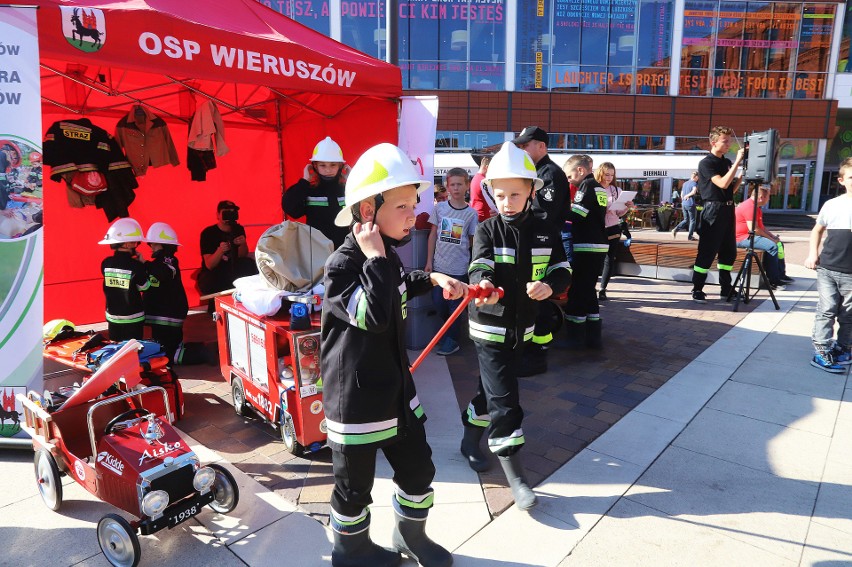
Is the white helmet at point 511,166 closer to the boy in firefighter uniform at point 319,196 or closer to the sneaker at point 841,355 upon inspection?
the boy in firefighter uniform at point 319,196

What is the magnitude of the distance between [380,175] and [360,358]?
0.77m

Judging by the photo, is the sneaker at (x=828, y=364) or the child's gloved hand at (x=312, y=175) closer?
the sneaker at (x=828, y=364)

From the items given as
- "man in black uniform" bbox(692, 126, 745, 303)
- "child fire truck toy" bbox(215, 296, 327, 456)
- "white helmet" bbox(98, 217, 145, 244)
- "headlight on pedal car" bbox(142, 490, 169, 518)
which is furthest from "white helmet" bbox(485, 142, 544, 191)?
"man in black uniform" bbox(692, 126, 745, 303)

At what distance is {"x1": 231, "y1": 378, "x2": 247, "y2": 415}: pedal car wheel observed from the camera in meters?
4.22

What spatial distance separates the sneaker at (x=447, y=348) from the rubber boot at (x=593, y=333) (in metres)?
1.47

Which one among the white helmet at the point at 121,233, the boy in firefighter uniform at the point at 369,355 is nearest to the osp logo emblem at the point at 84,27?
the white helmet at the point at 121,233

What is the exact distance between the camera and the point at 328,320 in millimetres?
2316

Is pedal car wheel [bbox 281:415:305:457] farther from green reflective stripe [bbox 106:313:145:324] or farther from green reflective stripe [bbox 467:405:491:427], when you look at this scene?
green reflective stripe [bbox 106:313:145:324]

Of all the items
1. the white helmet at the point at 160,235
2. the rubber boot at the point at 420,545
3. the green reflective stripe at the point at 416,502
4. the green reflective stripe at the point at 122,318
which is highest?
the white helmet at the point at 160,235

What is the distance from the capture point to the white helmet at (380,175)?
7.16 feet

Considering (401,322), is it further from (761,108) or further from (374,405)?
(761,108)

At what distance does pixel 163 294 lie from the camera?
17.4 ft

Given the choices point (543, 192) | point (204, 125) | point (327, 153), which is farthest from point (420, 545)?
point (204, 125)

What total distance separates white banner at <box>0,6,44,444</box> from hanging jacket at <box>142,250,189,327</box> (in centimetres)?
218
